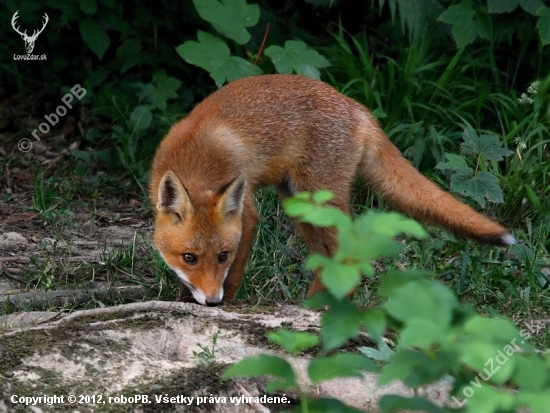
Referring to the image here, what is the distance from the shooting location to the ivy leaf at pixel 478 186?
518 centimetres

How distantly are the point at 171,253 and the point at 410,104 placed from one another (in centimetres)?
281

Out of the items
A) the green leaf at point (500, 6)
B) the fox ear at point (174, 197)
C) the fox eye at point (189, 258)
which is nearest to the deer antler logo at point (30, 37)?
the fox ear at point (174, 197)

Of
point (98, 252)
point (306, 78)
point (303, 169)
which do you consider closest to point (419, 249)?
point (303, 169)

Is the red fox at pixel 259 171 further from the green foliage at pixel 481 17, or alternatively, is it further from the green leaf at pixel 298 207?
the green leaf at pixel 298 207

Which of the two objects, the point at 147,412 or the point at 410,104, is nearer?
the point at 147,412

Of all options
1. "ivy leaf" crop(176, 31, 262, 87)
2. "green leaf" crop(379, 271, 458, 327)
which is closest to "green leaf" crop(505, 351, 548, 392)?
"green leaf" crop(379, 271, 458, 327)

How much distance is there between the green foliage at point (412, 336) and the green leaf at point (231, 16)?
13.3 feet

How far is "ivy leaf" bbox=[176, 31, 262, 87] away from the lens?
5.81m

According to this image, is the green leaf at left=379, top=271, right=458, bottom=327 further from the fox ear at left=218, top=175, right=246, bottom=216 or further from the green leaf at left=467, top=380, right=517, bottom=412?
the fox ear at left=218, top=175, right=246, bottom=216

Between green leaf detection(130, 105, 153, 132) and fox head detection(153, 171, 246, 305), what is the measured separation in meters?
2.15

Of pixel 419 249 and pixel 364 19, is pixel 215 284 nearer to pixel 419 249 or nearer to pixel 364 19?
pixel 419 249

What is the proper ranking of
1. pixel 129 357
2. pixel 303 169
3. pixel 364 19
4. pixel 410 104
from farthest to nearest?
pixel 364 19, pixel 410 104, pixel 303 169, pixel 129 357

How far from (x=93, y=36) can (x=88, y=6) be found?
0.83 feet

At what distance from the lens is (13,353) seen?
10.9 ft
